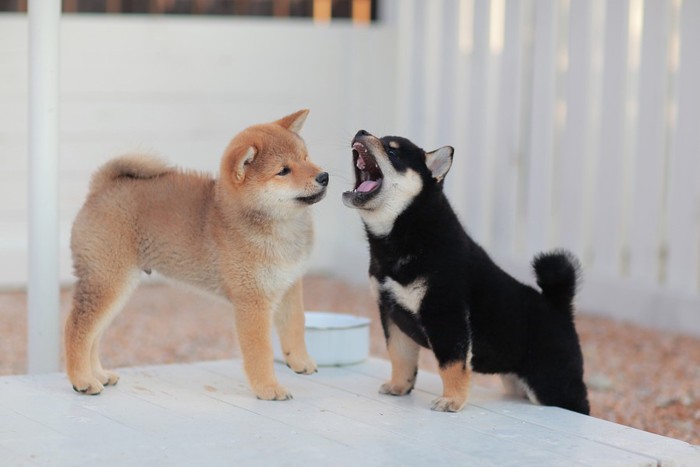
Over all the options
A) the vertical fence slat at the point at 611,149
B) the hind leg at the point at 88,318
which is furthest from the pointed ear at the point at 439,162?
the vertical fence slat at the point at 611,149

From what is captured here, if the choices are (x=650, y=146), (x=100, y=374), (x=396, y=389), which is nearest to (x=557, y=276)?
(x=396, y=389)

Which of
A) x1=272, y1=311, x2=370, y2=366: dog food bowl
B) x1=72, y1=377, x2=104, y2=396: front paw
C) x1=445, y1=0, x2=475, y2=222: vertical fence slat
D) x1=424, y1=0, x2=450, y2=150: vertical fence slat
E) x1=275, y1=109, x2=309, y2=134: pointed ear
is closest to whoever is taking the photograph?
x1=72, y1=377, x2=104, y2=396: front paw

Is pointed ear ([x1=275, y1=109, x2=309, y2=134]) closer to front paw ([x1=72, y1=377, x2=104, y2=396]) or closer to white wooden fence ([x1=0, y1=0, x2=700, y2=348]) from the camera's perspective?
front paw ([x1=72, y1=377, x2=104, y2=396])

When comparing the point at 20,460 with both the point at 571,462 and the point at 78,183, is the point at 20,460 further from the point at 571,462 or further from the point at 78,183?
the point at 78,183

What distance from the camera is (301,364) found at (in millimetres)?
3592

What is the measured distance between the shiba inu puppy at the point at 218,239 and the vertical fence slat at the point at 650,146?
10.6 ft

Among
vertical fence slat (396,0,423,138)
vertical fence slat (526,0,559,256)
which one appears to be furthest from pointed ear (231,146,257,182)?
vertical fence slat (396,0,423,138)

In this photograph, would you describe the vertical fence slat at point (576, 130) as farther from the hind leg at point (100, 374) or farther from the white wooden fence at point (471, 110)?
the hind leg at point (100, 374)

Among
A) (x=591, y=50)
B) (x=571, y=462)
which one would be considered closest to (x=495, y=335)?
(x=571, y=462)

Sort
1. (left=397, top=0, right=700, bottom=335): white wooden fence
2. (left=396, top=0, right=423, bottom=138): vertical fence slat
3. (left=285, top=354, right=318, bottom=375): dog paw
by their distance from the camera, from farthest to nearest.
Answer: (left=396, top=0, right=423, bottom=138): vertical fence slat, (left=397, top=0, right=700, bottom=335): white wooden fence, (left=285, top=354, right=318, bottom=375): dog paw

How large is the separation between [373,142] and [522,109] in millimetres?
3932

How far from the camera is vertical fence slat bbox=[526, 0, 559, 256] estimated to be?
655 cm

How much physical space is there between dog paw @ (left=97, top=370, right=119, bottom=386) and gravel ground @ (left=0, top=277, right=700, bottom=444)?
3.82 ft

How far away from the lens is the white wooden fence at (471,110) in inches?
235
